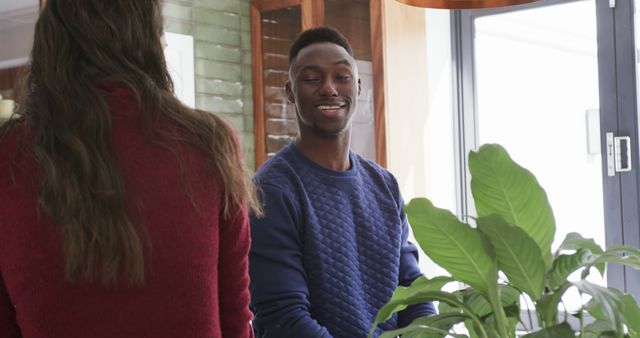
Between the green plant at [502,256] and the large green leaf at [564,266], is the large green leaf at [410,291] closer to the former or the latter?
the green plant at [502,256]

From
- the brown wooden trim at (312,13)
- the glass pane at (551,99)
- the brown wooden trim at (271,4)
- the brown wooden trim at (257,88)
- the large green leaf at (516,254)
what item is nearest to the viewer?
the large green leaf at (516,254)

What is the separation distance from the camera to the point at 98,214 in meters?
1.14

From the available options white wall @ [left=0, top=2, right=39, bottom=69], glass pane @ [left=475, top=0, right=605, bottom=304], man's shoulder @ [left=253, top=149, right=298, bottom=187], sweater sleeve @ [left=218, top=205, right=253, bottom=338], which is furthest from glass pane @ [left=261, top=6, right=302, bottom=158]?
sweater sleeve @ [left=218, top=205, right=253, bottom=338]

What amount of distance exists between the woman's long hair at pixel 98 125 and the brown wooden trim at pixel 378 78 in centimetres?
264

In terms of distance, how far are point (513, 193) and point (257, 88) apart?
3.19 metres

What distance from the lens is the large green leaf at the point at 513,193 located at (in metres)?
1.33

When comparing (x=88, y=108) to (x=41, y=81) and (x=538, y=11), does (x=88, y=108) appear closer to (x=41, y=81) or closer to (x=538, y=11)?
(x=41, y=81)

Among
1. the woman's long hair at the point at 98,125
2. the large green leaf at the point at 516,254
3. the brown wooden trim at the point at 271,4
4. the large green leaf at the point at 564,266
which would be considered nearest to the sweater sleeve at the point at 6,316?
the woman's long hair at the point at 98,125

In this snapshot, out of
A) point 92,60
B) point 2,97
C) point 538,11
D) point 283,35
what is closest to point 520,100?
point 538,11

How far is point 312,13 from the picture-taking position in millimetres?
4156

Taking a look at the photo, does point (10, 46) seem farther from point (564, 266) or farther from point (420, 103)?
point (564, 266)

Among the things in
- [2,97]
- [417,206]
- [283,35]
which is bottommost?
[417,206]

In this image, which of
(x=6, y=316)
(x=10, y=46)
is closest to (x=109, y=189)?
(x=6, y=316)

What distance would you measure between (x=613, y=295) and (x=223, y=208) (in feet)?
1.75
